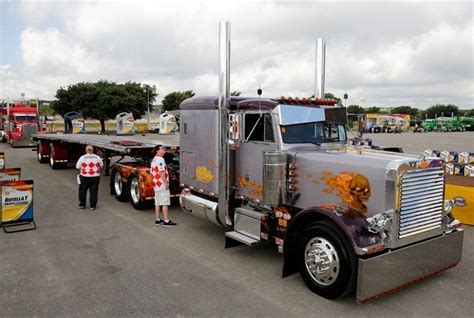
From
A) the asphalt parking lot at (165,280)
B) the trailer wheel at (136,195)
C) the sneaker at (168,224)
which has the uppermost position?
the trailer wheel at (136,195)

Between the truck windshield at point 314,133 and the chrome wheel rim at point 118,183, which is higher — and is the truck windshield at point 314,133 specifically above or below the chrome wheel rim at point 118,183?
above


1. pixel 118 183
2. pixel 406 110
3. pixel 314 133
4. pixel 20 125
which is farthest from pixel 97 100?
pixel 406 110

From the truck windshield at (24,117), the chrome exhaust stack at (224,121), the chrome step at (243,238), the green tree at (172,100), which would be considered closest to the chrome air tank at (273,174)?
the chrome step at (243,238)

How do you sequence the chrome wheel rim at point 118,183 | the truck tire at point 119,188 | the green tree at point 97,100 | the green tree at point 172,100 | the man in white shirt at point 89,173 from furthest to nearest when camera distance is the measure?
1. the green tree at point 172,100
2. the green tree at point 97,100
3. the chrome wheel rim at point 118,183
4. the truck tire at point 119,188
5. the man in white shirt at point 89,173

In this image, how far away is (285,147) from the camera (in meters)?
5.79

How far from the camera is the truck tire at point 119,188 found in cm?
1044

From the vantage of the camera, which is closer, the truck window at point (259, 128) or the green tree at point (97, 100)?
the truck window at point (259, 128)

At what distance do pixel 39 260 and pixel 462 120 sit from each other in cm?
8537

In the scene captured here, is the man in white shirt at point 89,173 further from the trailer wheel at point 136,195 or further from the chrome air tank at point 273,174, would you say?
the chrome air tank at point 273,174

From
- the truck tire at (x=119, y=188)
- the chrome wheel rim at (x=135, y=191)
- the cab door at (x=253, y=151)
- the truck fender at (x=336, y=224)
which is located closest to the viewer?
the truck fender at (x=336, y=224)

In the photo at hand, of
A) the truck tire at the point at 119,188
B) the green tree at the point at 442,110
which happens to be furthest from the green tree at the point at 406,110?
the truck tire at the point at 119,188

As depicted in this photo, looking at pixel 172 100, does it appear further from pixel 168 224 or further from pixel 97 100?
pixel 168 224

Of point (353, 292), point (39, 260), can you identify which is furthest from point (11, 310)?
point (353, 292)

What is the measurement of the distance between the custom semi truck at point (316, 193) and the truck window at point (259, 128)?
0.05 ft
